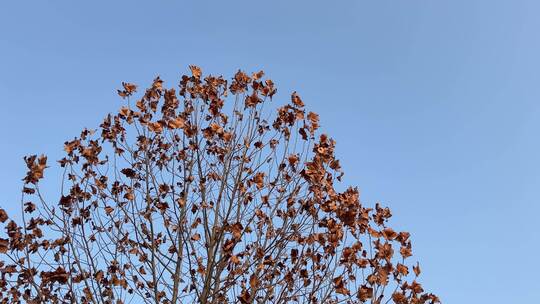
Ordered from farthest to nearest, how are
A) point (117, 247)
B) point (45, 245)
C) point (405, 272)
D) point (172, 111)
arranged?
1. point (172, 111)
2. point (117, 247)
3. point (45, 245)
4. point (405, 272)

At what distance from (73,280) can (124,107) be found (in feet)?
6.89

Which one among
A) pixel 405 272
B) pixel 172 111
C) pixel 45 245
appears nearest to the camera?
pixel 405 272

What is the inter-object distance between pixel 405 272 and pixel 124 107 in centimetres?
378

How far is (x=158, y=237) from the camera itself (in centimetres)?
607

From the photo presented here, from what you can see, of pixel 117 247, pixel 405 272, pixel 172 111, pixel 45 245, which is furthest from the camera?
pixel 172 111

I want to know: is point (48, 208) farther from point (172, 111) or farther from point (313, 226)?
point (313, 226)

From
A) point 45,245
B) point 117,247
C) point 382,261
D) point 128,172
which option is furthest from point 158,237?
point 382,261

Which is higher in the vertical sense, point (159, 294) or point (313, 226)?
point (313, 226)

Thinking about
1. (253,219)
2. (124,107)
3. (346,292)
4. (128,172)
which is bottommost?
(346,292)

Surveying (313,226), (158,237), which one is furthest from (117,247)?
(313,226)

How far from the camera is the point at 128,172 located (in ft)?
20.2

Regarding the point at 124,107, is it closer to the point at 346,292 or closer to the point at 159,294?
the point at 159,294

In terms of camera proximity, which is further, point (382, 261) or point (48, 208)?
point (48, 208)

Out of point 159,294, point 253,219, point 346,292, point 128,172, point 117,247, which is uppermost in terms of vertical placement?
point 128,172
